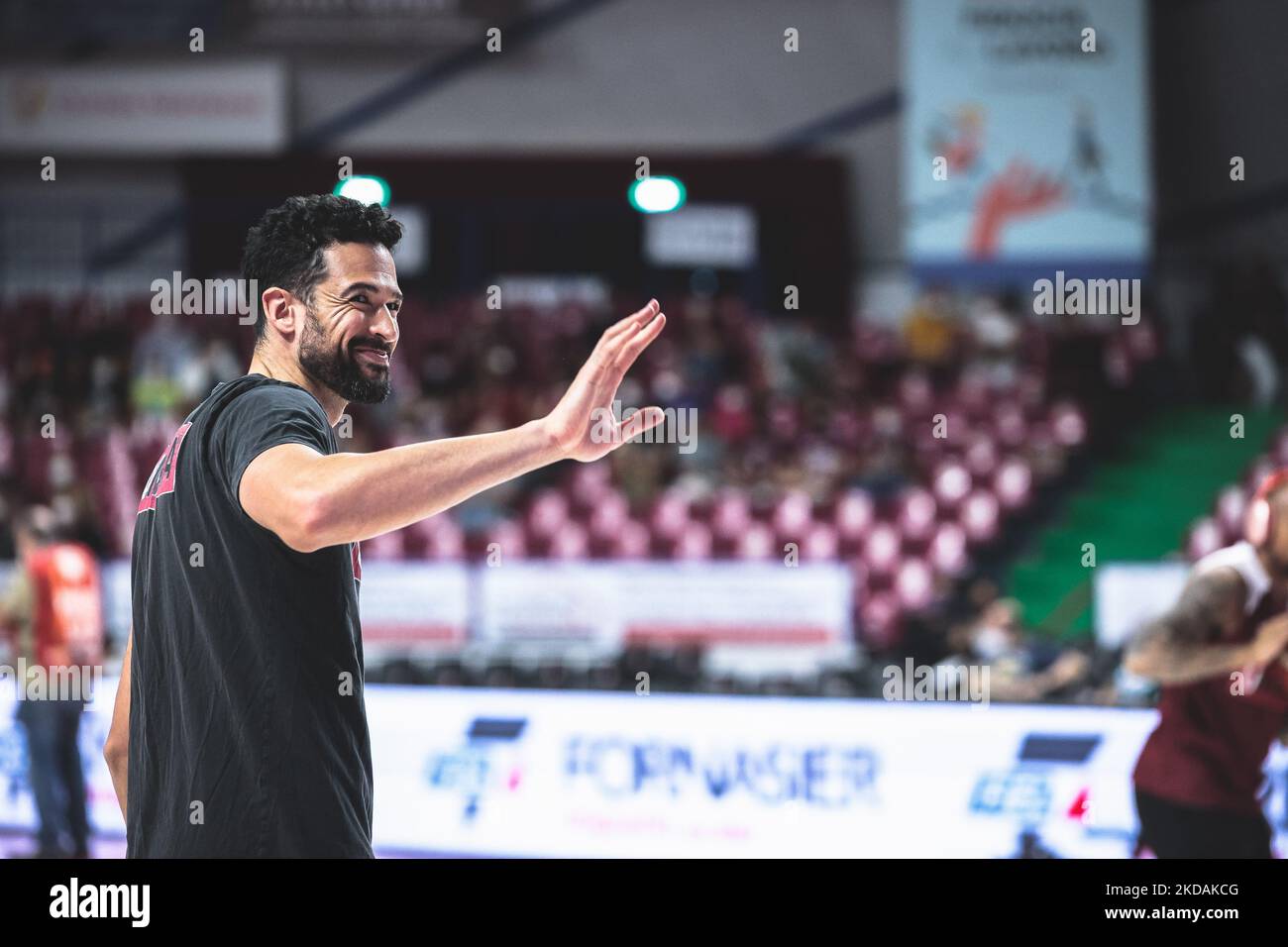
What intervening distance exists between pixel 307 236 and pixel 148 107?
18290 millimetres

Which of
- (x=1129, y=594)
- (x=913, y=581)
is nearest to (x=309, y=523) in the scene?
(x=1129, y=594)

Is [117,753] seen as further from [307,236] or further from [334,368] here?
[307,236]

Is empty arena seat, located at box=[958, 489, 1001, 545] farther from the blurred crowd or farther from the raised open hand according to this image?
the raised open hand

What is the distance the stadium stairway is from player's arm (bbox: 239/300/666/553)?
1096 cm

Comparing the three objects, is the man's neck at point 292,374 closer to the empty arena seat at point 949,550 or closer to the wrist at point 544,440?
the wrist at point 544,440

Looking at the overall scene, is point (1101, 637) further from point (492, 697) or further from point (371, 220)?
point (371, 220)

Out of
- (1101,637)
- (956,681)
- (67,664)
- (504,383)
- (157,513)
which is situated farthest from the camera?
(504,383)

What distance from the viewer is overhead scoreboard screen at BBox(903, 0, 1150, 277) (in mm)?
16500

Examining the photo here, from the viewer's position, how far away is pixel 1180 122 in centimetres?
1808

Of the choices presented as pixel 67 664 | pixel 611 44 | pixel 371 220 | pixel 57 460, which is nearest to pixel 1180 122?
pixel 611 44

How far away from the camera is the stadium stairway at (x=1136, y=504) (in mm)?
13523

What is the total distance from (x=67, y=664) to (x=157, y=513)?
18.6ft

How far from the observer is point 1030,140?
16.6 metres

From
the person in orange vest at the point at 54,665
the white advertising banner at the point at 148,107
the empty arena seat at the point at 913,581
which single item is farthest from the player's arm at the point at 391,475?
the white advertising banner at the point at 148,107
